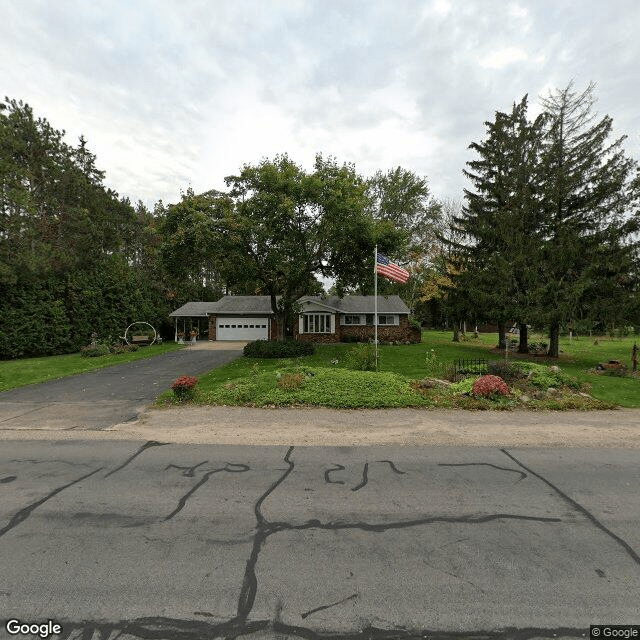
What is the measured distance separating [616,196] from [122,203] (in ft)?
145

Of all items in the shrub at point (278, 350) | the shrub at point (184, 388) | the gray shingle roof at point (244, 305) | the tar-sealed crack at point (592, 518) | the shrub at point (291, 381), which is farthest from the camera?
the gray shingle roof at point (244, 305)

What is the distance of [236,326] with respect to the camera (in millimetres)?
34688

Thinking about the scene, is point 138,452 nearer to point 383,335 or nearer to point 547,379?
point 547,379

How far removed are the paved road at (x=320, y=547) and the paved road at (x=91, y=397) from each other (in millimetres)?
3328

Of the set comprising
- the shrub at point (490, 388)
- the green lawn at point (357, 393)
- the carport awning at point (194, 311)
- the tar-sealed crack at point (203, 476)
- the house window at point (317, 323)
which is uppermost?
the carport awning at point (194, 311)

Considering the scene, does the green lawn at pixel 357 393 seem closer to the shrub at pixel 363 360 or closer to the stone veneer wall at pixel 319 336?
the shrub at pixel 363 360

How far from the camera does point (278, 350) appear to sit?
2133 cm

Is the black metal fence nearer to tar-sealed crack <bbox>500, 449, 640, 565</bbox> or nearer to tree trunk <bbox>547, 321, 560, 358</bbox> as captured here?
tar-sealed crack <bbox>500, 449, 640, 565</bbox>

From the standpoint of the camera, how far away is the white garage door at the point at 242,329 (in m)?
34.5

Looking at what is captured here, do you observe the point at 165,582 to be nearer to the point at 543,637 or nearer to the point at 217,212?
the point at 543,637

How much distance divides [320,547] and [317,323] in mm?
28243

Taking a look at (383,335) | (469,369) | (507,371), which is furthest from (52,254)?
(507,371)

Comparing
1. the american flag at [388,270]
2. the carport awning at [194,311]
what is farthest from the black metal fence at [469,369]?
the carport awning at [194,311]

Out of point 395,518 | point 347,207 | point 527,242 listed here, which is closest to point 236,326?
point 347,207
